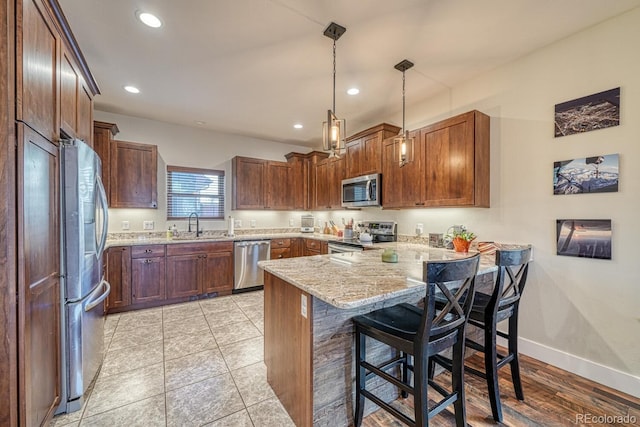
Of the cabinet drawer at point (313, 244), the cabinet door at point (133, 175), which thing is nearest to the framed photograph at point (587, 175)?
the cabinet drawer at point (313, 244)

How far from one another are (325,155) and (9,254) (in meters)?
4.61

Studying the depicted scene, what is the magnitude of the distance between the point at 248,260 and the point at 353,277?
315cm

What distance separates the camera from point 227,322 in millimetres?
3254

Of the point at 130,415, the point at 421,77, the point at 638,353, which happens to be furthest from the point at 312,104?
the point at 638,353

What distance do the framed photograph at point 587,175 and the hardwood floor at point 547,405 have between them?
1.55m

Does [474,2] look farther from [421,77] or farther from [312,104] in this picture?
[312,104]

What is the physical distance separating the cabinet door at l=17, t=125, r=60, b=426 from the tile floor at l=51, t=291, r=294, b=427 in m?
0.41

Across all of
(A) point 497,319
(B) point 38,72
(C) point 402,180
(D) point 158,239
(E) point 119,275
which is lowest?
(E) point 119,275

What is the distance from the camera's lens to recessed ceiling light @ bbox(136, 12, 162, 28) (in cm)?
200

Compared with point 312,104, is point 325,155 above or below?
below

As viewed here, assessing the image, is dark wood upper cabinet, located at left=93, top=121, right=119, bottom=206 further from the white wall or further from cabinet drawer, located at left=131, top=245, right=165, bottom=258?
the white wall

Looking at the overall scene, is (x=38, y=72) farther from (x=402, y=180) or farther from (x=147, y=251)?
(x=402, y=180)

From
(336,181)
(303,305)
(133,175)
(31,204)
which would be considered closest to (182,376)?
(303,305)

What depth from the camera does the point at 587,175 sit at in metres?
2.20
